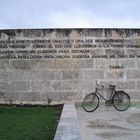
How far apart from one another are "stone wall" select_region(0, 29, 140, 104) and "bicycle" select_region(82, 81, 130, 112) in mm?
312

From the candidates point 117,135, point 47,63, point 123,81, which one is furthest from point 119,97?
point 117,135

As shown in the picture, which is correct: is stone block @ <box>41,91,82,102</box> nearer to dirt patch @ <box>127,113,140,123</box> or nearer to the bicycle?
the bicycle

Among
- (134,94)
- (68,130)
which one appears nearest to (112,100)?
(134,94)

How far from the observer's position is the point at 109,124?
30.0 ft

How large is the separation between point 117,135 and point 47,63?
552 cm

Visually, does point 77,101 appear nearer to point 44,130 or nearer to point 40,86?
point 40,86

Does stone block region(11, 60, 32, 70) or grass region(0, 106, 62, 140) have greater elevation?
stone block region(11, 60, 32, 70)

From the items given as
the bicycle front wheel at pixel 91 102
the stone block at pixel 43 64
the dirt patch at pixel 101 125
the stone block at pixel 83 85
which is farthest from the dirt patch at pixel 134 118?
the stone block at pixel 43 64

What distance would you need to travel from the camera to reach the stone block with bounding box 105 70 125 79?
42.3 feet

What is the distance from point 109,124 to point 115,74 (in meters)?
3.94

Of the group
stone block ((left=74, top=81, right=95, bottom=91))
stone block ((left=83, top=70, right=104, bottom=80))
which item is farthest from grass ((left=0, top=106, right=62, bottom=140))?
stone block ((left=83, top=70, right=104, bottom=80))

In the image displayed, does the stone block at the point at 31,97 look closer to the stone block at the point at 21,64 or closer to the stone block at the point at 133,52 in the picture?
the stone block at the point at 21,64

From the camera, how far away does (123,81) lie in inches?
509

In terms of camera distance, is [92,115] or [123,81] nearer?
[92,115]
